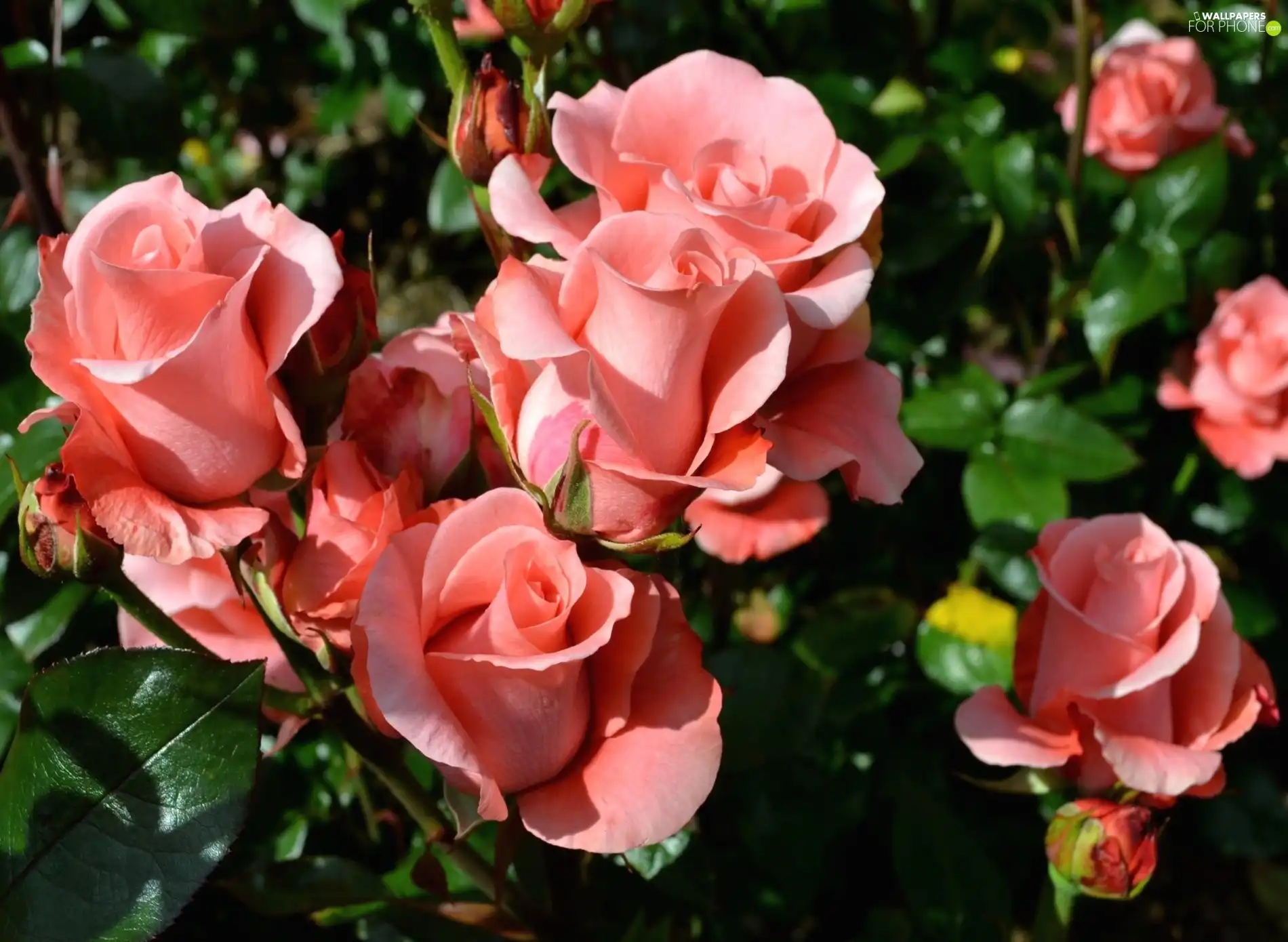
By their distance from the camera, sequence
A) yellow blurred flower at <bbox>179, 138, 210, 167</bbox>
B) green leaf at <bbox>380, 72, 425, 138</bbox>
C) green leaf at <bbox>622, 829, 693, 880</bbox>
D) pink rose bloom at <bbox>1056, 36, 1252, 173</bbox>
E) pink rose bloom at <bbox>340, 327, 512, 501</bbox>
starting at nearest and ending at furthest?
pink rose bloom at <bbox>340, 327, 512, 501</bbox>, green leaf at <bbox>622, 829, 693, 880</bbox>, pink rose bloom at <bbox>1056, 36, 1252, 173</bbox>, green leaf at <bbox>380, 72, 425, 138</bbox>, yellow blurred flower at <bbox>179, 138, 210, 167</bbox>

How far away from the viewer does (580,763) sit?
0.58m

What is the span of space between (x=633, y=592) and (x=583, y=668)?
0.07m

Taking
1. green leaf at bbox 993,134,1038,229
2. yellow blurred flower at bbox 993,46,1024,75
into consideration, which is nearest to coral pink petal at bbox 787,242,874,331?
green leaf at bbox 993,134,1038,229

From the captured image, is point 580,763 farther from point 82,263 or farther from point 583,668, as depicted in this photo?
point 82,263

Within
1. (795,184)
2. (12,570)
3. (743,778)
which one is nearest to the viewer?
(795,184)

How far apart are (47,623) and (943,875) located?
30.3 inches

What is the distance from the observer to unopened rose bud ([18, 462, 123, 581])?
1.71 feet

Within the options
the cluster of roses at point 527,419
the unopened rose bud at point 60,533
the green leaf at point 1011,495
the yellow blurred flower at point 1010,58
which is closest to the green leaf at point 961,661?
the green leaf at point 1011,495

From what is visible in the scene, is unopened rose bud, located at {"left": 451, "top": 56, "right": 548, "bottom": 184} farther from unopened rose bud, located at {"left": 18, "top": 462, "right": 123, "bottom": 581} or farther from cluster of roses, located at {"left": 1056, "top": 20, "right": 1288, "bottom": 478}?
cluster of roses, located at {"left": 1056, "top": 20, "right": 1288, "bottom": 478}

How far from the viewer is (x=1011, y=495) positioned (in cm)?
112

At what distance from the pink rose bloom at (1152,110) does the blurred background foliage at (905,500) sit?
4 centimetres

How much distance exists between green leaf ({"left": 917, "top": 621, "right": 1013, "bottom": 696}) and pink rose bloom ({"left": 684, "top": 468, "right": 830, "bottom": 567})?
0.26 m

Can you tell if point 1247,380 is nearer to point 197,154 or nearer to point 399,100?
point 399,100

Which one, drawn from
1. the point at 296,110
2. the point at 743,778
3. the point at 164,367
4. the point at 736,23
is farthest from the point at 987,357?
the point at 164,367
